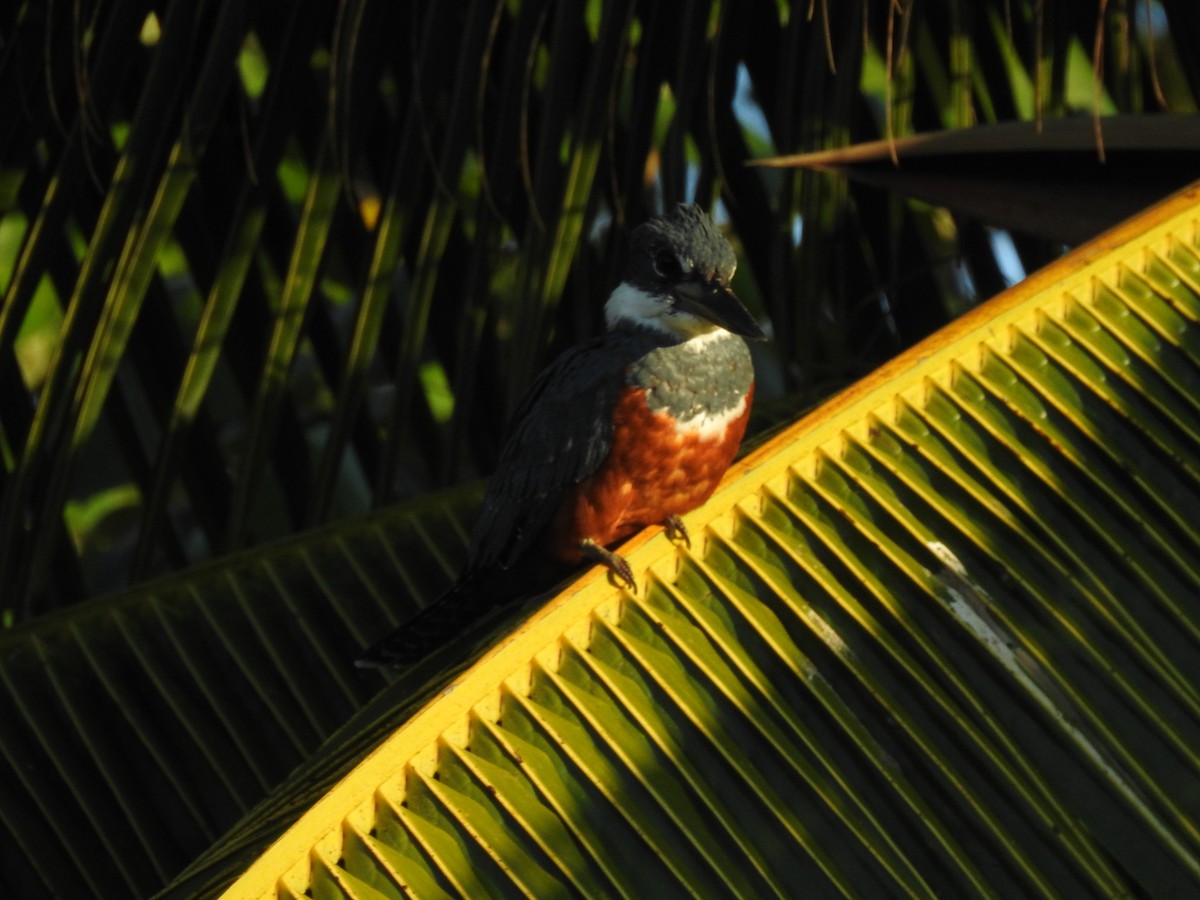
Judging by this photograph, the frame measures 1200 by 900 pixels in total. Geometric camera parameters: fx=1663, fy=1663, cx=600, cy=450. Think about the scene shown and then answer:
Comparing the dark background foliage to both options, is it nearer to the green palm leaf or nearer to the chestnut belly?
the chestnut belly

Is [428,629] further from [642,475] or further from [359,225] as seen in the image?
[359,225]

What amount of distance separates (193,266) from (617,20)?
115 cm

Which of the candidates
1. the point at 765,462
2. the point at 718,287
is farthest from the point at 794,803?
the point at 718,287

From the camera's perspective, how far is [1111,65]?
3619mm

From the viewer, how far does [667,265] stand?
9.89ft

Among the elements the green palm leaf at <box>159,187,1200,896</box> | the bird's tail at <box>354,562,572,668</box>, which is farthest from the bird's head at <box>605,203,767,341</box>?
the green palm leaf at <box>159,187,1200,896</box>

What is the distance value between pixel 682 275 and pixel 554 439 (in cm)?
38

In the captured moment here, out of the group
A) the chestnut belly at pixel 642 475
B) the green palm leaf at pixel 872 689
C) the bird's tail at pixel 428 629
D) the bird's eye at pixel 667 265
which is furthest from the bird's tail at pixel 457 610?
the bird's eye at pixel 667 265

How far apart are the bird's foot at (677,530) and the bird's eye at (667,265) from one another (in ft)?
2.43

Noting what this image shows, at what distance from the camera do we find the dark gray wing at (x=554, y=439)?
302cm

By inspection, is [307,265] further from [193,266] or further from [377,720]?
[377,720]

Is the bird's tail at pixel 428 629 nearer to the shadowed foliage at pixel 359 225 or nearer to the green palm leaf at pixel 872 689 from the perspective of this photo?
the shadowed foliage at pixel 359 225

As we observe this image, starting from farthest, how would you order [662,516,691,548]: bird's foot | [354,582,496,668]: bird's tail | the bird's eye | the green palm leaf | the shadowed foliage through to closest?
the bird's eye < [354,582,496,668]: bird's tail < the shadowed foliage < [662,516,691,548]: bird's foot < the green palm leaf

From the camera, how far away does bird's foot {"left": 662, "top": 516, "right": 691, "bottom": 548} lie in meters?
2.18
